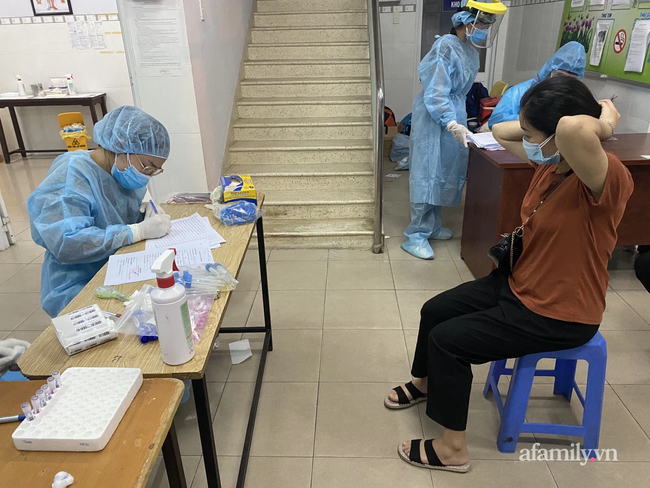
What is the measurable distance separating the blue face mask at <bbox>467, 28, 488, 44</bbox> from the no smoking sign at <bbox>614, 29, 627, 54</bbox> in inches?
35.8

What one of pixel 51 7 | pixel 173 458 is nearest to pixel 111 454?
pixel 173 458

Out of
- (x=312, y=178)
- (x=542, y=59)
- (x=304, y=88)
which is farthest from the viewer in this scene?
(x=542, y=59)

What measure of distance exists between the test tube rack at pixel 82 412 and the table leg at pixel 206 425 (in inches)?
6.0

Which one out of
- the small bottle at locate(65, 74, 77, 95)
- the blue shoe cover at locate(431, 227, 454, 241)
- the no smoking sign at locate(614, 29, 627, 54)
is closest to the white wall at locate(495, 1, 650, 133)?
the no smoking sign at locate(614, 29, 627, 54)

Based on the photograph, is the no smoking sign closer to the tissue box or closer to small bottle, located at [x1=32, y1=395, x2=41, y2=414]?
the tissue box

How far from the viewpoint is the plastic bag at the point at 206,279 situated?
4.06 feet

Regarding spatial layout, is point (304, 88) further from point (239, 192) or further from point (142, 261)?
point (142, 261)

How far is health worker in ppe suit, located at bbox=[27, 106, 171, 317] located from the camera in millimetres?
1486

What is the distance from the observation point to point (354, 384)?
1.99 metres

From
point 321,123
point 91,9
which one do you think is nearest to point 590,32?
point 321,123

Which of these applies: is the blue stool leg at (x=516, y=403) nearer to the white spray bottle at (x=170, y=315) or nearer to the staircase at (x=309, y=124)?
the white spray bottle at (x=170, y=315)

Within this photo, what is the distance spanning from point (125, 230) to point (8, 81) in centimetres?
508

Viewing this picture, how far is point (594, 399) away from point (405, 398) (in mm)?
657

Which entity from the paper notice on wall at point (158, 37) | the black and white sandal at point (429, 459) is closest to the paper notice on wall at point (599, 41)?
the paper notice on wall at point (158, 37)
